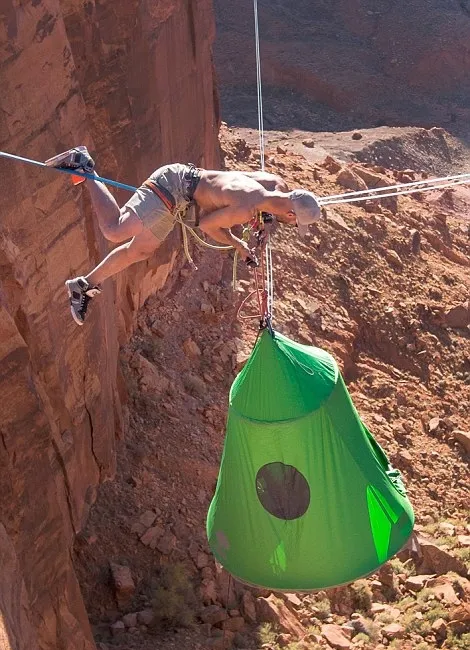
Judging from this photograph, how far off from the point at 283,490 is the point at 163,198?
2.13 meters

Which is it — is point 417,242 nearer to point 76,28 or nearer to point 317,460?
point 76,28

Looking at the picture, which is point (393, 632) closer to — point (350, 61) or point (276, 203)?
point (276, 203)

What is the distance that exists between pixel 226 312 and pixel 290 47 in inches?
624

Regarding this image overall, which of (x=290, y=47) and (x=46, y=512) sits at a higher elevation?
(x=290, y=47)

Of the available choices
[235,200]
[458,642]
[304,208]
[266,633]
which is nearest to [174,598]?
[266,633]

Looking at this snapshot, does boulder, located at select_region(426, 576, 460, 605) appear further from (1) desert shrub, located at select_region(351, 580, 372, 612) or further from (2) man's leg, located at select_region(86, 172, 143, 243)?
(2) man's leg, located at select_region(86, 172, 143, 243)

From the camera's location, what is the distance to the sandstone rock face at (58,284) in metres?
9.38

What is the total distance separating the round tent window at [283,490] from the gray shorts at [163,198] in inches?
70.3

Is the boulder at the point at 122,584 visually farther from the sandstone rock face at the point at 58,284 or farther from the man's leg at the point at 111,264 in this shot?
the man's leg at the point at 111,264

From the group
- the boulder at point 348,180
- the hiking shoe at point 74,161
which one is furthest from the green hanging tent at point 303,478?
the boulder at point 348,180

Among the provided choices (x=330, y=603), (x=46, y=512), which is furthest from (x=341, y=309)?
(x=46, y=512)

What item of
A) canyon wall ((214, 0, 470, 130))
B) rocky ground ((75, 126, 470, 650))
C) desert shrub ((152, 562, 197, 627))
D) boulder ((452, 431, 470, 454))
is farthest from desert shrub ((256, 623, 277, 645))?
canyon wall ((214, 0, 470, 130))

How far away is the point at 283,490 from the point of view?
27.6 ft

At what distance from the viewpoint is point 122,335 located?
1354 centimetres
